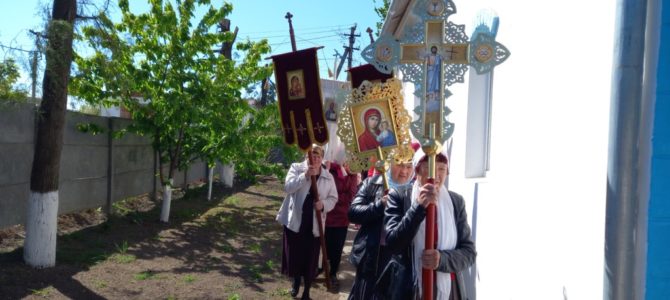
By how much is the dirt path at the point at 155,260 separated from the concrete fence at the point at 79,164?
0.91ft

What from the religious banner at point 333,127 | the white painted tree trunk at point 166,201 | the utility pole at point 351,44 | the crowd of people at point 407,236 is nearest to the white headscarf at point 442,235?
the crowd of people at point 407,236

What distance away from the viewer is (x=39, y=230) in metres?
6.56

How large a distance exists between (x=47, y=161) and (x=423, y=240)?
15.4 feet

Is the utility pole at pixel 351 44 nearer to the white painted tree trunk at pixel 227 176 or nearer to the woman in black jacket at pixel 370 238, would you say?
the white painted tree trunk at pixel 227 176

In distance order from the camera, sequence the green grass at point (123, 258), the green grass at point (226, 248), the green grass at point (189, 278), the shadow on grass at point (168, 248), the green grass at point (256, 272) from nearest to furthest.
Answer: the shadow on grass at point (168, 248) → the green grass at point (189, 278) → the green grass at point (256, 272) → the green grass at point (123, 258) → the green grass at point (226, 248)

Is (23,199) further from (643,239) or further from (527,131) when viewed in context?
(643,239)

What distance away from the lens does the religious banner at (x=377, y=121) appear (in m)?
4.53

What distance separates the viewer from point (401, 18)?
29.0 feet

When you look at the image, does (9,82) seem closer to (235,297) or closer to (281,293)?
(235,297)

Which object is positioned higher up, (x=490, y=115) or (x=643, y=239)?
(x=490, y=115)

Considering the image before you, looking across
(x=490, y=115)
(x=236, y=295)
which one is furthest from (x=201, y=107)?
(x=490, y=115)

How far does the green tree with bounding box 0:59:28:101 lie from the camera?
5537 mm

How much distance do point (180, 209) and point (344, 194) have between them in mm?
6213

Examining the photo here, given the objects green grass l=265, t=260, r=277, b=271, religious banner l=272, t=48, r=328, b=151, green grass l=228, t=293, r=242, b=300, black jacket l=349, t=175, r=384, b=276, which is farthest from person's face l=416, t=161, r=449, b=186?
green grass l=265, t=260, r=277, b=271
